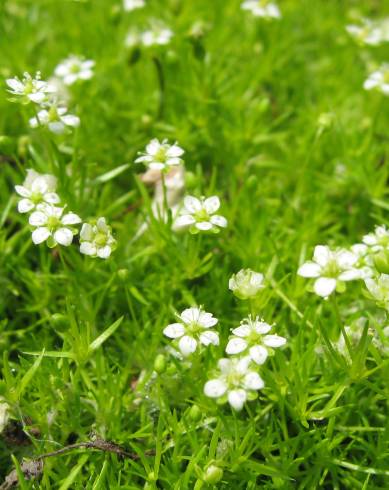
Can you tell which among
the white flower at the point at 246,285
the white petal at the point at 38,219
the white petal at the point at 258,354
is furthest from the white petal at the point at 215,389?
the white petal at the point at 38,219

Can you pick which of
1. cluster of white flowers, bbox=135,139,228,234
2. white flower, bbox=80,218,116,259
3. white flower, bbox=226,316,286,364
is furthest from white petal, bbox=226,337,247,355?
white flower, bbox=80,218,116,259

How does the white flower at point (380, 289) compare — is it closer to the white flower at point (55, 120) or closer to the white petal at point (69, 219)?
the white petal at point (69, 219)

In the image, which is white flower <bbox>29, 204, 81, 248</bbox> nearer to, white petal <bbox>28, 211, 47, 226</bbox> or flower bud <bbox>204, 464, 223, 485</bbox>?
white petal <bbox>28, 211, 47, 226</bbox>

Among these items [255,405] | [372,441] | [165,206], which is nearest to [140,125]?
[165,206]

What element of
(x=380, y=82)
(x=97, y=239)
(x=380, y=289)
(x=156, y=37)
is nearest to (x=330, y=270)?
(x=380, y=289)

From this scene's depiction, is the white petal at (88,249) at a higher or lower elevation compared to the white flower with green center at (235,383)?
higher

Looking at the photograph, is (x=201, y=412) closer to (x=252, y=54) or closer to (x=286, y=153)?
(x=286, y=153)

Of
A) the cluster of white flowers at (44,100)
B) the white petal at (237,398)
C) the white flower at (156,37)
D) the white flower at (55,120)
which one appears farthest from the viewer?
the white flower at (156,37)
